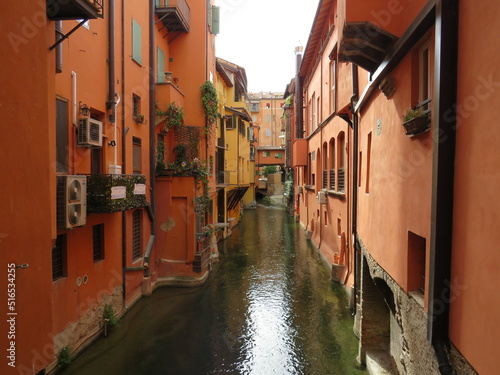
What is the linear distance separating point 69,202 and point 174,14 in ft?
31.2

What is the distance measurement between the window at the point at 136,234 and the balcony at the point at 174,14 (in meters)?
7.50

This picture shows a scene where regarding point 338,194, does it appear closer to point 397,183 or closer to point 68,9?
point 397,183

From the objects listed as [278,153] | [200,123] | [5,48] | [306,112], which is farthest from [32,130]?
[278,153]

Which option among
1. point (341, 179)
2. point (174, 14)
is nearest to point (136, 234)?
point (341, 179)

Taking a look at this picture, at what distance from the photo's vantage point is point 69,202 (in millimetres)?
6953

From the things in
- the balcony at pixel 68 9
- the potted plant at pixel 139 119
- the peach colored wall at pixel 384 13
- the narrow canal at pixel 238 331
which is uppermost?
the balcony at pixel 68 9

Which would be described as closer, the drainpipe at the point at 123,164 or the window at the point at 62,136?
the window at the point at 62,136

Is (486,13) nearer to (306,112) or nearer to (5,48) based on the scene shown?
(5,48)

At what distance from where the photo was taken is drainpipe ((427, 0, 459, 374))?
320 cm

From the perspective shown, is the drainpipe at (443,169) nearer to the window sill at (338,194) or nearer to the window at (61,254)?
the window at (61,254)

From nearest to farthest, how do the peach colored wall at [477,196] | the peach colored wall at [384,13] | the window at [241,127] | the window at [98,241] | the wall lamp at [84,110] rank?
the peach colored wall at [477,196]
the peach colored wall at [384,13]
the wall lamp at [84,110]
the window at [98,241]
the window at [241,127]

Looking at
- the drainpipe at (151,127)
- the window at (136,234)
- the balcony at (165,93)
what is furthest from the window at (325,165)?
the window at (136,234)

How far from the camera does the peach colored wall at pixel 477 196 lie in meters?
2.47

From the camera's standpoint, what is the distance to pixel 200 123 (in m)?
14.5
